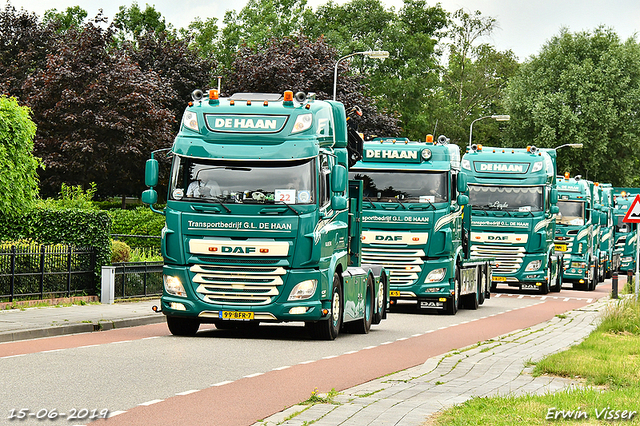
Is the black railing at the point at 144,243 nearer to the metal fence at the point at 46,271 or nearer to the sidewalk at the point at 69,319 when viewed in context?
the metal fence at the point at 46,271

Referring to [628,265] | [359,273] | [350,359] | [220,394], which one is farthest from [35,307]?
[628,265]

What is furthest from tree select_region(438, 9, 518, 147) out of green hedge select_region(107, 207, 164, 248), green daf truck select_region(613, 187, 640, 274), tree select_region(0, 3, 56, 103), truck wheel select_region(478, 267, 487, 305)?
truck wheel select_region(478, 267, 487, 305)

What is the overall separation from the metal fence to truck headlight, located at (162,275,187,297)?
5.66 m

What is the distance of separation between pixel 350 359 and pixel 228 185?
3.48 m

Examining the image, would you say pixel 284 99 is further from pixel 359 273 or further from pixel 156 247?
pixel 156 247

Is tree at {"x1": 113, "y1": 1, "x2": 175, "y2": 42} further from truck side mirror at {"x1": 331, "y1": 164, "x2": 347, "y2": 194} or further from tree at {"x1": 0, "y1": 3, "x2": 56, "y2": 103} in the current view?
truck side mirror at {"x1": 331, "y1": 164, "x2": 347, "y2": 194}

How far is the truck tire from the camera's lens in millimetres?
16203

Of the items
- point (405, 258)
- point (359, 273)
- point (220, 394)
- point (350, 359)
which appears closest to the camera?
point (220, 394)

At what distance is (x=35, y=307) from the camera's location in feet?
67.5

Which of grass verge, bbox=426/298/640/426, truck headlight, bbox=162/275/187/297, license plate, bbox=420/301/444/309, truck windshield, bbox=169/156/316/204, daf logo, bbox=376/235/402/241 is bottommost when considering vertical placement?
license plate, bbox=420/301/444/309

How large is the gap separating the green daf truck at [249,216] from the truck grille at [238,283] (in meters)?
0.02

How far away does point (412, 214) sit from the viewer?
22641 millimetres

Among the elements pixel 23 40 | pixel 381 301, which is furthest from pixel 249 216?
pixel 23 40

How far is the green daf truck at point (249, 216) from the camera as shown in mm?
15328
